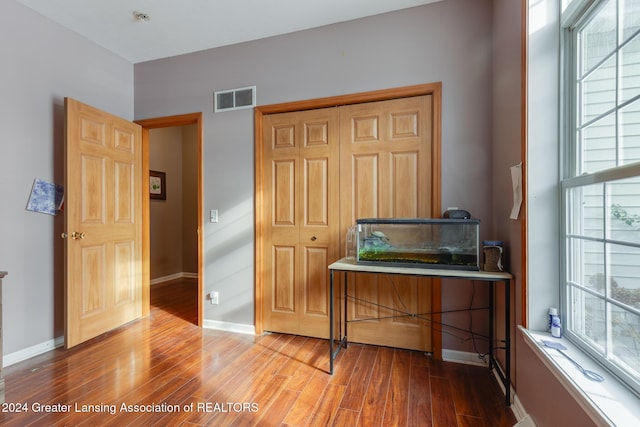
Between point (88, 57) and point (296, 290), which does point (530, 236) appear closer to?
point (296, 290)

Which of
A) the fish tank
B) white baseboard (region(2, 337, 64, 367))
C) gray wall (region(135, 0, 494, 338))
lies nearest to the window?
the fish tank

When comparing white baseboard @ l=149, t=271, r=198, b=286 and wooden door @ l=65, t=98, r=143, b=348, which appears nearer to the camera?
wooden door @ l=65, t=98, r=143, b=348

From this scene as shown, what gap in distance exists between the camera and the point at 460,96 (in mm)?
2182

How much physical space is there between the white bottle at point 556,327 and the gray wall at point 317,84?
0.83 meters

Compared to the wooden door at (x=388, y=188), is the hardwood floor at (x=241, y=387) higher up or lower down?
lower down

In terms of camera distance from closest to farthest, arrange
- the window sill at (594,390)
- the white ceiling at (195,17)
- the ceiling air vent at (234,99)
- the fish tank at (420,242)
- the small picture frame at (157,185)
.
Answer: the window sill at (594,390) < the fish tank at (420,242) < the white ceiling at (195,17) < the ceiling air vent at (234,99) < the small picture frame at (157,185)

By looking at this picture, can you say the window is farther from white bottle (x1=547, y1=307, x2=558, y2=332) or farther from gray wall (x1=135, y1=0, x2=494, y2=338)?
gray wall (x1=135, y1=0, x2=494, y2=338)

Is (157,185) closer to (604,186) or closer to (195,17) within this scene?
(195,17)

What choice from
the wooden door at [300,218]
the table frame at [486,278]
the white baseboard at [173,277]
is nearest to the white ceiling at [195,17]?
the wooden door at [300,218]

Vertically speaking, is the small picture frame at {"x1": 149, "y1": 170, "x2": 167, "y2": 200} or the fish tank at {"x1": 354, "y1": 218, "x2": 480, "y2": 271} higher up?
the small picture frame at {"x1": 149, "y1": 170, "x2": 167, "y2": 200}

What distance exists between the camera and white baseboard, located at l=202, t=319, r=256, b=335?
272cm

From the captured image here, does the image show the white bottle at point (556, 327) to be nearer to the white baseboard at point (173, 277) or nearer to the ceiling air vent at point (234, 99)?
the ceiling air vent at point (234, 99)

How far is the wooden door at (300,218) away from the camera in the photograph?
2.52m

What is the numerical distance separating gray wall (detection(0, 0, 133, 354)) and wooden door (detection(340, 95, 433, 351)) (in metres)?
2.54
